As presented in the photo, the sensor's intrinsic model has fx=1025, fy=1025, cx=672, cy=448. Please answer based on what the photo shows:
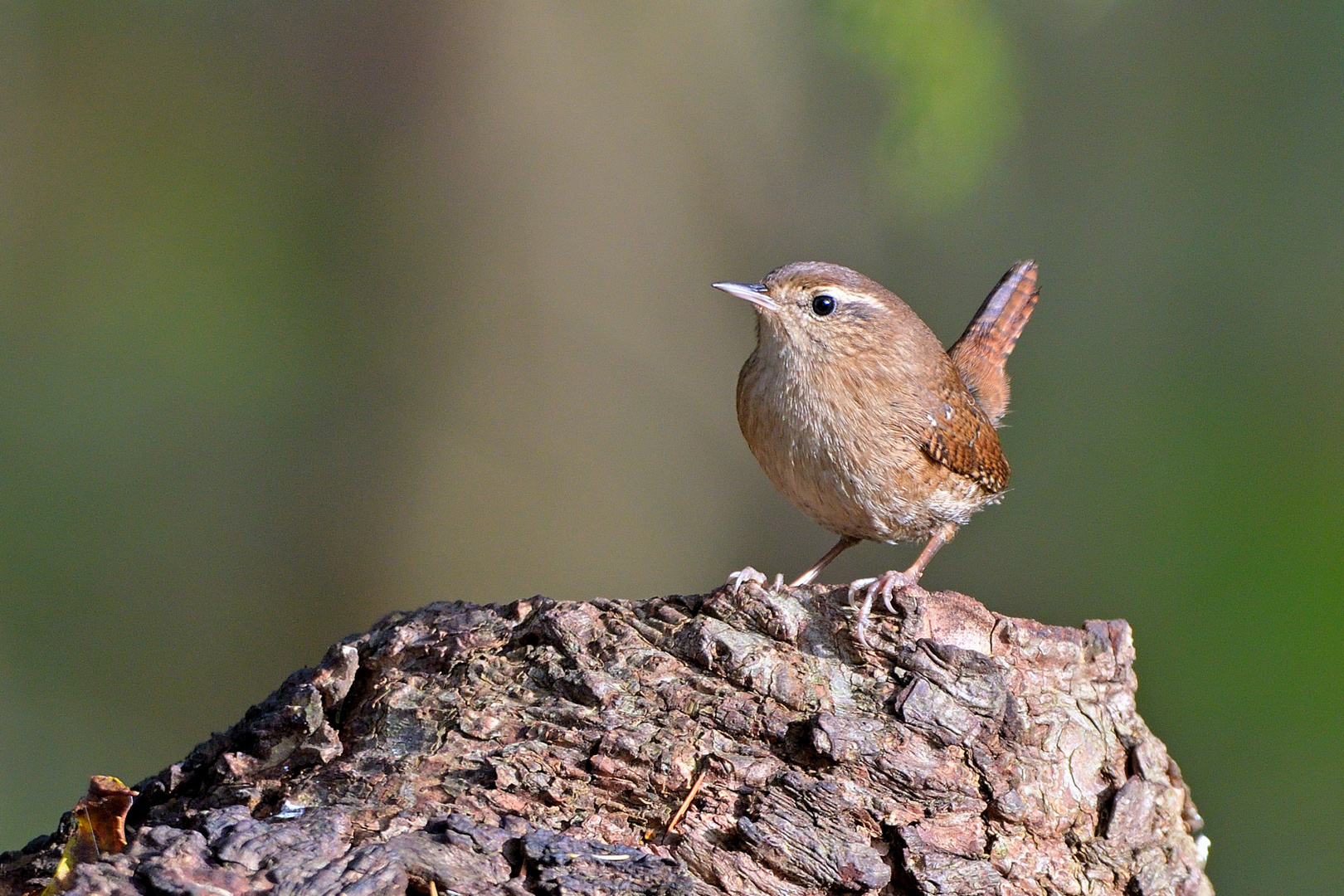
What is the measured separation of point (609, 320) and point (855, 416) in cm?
272

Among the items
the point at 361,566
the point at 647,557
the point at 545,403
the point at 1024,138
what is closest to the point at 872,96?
the point at 1024,138

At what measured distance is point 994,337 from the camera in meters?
3.99

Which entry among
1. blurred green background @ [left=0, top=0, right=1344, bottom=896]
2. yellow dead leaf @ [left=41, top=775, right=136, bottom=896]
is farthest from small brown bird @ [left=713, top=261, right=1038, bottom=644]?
yellow dead leaf @ [left=41, top=775, right=136, bottom=896]

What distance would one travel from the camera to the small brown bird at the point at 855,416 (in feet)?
9.79

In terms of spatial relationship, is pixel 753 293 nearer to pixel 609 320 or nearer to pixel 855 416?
pixel 855 416

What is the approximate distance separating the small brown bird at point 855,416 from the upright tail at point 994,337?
0.61 meters

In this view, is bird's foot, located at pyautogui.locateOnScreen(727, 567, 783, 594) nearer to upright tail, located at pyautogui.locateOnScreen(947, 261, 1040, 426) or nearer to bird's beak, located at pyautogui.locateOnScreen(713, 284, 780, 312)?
bird's beak, located at pyautogui.locateOnScreen(713, 284, 780, 312)

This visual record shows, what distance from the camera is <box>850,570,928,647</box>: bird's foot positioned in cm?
228

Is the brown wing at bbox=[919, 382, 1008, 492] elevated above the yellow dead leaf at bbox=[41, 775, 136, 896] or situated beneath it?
elevated above

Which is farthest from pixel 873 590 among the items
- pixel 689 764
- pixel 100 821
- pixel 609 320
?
pixel 609 320

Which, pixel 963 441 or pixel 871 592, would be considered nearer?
pixel 871 592

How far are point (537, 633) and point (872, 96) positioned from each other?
295 cm

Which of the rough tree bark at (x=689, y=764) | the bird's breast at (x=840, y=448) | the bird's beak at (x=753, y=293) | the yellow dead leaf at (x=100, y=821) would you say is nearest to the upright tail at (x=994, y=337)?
the bird's breast at (x=840, y=448)

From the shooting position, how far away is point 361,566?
573 centimetres
